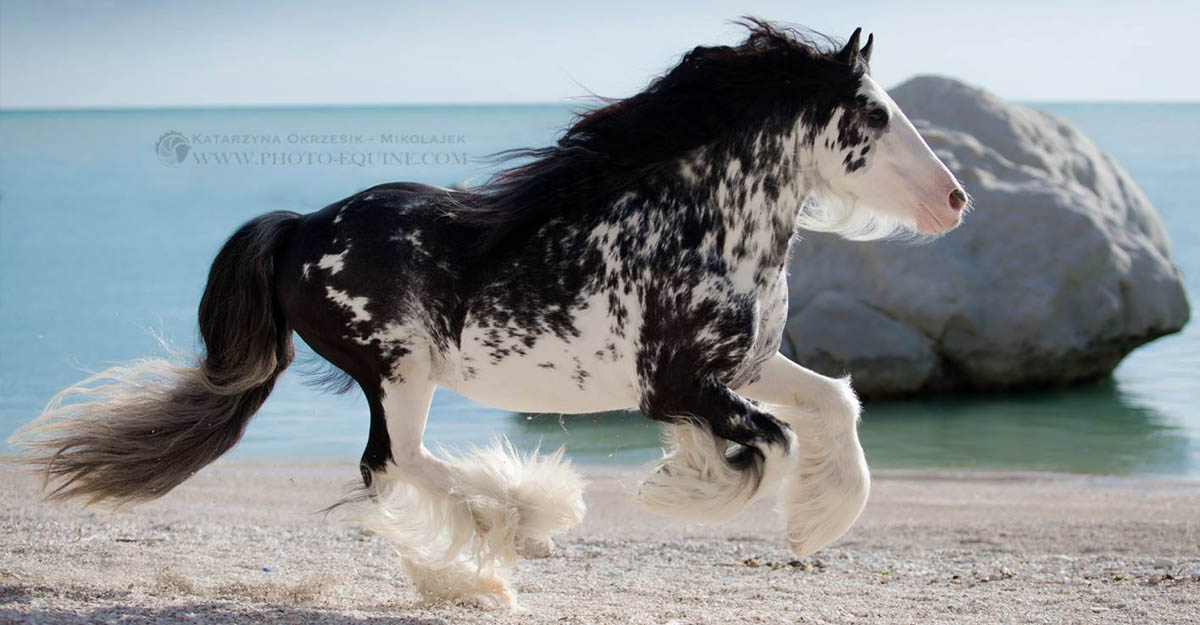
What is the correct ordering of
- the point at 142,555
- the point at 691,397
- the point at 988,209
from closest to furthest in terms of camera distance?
the point at 691,397 < the point at 142,555 < the point at 988,209

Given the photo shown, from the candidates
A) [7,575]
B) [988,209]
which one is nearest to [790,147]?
[7,575]

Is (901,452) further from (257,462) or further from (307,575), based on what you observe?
(307,575)

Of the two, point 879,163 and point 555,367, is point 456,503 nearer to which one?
point 555,367

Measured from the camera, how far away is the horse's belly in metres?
4.68

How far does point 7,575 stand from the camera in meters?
5.38

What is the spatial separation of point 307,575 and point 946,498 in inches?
246

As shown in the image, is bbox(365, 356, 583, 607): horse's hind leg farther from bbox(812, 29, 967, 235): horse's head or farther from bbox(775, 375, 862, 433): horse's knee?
bbox(812, 29, 967, 235): horse's head

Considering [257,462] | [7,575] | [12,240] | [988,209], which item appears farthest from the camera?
[12,240]

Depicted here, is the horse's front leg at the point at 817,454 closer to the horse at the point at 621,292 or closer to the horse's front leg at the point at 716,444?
the horse at the point at 621,292

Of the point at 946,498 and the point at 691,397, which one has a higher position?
the point at 691,397

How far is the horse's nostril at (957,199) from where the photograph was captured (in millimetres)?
4855

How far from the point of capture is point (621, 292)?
15.2 feet

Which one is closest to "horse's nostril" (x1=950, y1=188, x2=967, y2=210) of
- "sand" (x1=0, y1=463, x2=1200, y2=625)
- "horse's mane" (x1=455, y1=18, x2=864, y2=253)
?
"horse's mane" (x1=455, y1=18, x2=864, y2=253)

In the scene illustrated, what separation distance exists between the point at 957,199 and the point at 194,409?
10.6ft
